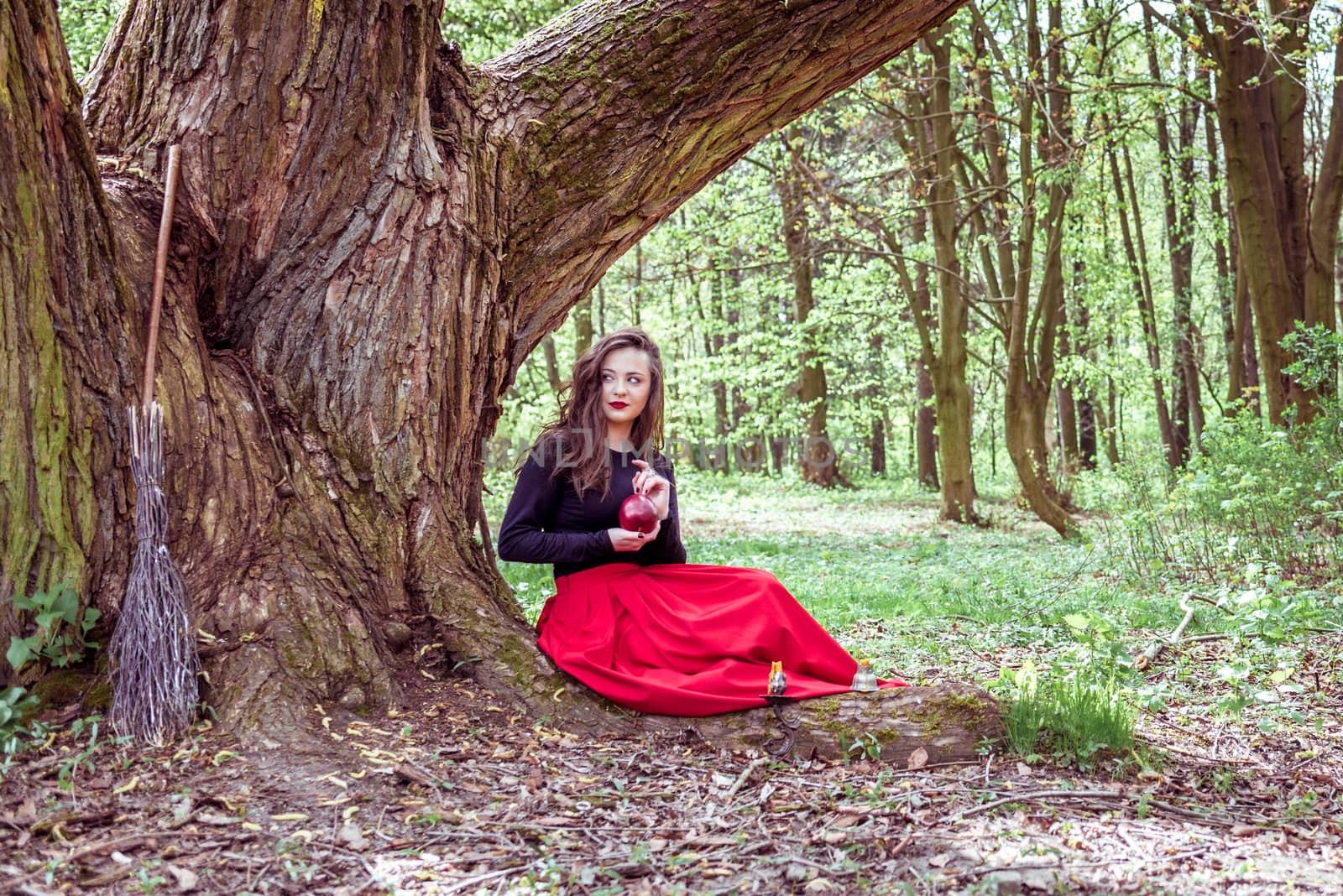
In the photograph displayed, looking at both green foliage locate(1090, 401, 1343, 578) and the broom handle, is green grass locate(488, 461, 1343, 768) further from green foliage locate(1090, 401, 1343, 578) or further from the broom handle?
the broom handle

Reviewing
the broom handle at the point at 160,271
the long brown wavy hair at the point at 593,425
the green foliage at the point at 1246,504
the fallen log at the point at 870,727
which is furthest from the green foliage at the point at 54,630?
the green foliage at the point at 1246,504

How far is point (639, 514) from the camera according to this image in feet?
11.7

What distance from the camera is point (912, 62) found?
12.9 metres

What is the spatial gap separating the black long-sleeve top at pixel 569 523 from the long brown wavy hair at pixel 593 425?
4 cm

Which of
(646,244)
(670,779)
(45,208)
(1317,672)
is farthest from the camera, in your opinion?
(646,244)

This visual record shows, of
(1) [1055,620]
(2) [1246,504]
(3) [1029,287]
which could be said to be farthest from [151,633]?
(3) [1029,287]

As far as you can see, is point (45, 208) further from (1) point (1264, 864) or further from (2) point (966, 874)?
(1) point (1264, 864)

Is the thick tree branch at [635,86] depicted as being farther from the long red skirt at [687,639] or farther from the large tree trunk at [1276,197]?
the large tree trunk at [1276,197]

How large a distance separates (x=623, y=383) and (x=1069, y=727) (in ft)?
6.69

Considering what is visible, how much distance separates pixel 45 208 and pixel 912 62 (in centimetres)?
1208

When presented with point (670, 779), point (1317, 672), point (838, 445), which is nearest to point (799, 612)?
point (670, 779)

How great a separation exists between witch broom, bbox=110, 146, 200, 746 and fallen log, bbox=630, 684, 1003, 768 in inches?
57.0

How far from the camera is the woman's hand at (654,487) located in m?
3.66

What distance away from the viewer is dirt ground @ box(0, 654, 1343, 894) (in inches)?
92.0
